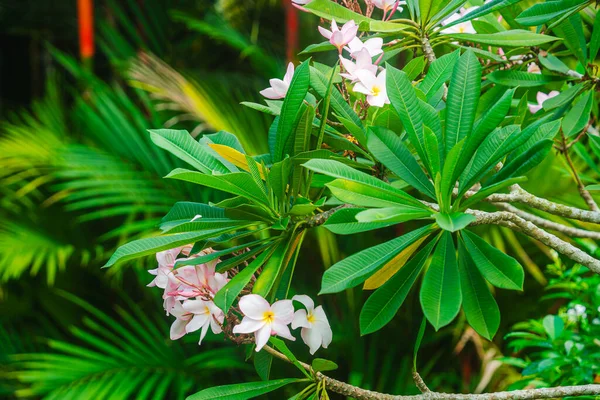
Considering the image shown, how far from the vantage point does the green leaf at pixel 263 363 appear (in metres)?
0.59

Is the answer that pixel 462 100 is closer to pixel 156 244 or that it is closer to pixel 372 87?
pixel 372 87

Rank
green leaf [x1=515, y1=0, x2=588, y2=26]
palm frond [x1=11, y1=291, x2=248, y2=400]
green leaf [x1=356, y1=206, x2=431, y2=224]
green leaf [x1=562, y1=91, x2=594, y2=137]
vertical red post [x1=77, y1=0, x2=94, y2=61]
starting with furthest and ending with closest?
vertical red post [x1=77, y1=0, x2=94, y2=61], palm frond [x1=11, y1=291, x2=248, y2=400], green leaf [x1=562, y1=91, x2=594, y2=137], green leaf [x1=515, y1=0, x2=588, y2=26], green leaf [x1=356, y1=206, x2=431, y2=224]

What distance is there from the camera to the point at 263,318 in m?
0.54

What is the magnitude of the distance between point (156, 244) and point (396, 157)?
0.22 meters

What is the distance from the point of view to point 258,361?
2.00 feet

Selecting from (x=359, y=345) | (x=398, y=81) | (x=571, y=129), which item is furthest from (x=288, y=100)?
(x=359, y=345)

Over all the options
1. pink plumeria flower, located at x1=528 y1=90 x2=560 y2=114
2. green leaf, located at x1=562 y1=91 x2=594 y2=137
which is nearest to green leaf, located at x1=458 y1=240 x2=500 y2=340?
green leaf, located at x1=562 y1=91 x2=594 y2=137

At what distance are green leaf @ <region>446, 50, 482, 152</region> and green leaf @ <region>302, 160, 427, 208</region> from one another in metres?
0.07

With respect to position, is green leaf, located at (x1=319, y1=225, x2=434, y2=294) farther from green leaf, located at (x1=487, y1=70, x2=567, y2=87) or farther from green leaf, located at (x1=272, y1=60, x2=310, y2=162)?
green leaf, located at (x1=487, y1=70, x2=567, y2=87)

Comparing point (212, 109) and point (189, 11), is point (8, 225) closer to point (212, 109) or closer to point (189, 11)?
point (212, 109)

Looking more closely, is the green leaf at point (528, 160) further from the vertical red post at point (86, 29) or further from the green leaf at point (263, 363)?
the vertical red post at point (86, 29)

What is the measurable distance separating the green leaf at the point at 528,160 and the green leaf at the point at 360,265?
0.08 m

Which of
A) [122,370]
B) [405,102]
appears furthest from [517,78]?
[122,370]

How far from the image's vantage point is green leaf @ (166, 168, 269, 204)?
0.50 metres
